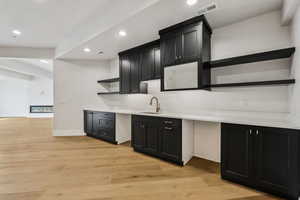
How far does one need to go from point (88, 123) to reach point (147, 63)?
2.85 m

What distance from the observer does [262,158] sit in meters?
1.89

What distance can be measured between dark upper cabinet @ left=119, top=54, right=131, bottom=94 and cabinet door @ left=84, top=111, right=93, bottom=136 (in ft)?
4.71

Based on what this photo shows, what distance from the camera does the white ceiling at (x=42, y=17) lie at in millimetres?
2971

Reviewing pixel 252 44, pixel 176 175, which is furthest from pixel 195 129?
pixel 252 44

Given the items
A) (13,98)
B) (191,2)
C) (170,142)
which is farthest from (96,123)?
(13,98)

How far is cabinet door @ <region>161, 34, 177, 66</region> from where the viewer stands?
9.46ft

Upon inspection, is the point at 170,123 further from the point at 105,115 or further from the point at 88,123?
the point at 88,123

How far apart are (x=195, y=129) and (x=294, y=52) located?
1.93 m

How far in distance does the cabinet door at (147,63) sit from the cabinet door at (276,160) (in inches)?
97.1

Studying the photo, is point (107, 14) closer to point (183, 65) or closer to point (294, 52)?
point (183, 65)

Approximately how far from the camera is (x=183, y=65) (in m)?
2.75

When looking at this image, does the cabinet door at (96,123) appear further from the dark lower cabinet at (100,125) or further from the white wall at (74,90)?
the white wall at (74,90)

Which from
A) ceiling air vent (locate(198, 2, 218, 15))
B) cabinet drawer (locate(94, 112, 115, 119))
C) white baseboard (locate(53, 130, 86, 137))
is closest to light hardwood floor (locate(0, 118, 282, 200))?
cabinet drawer (locate(94, 112, 115, 119))

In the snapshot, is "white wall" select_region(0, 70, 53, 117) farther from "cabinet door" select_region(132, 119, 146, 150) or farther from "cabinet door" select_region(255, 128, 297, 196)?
"cabinet door" select_region(255, 128, 297, 196)
